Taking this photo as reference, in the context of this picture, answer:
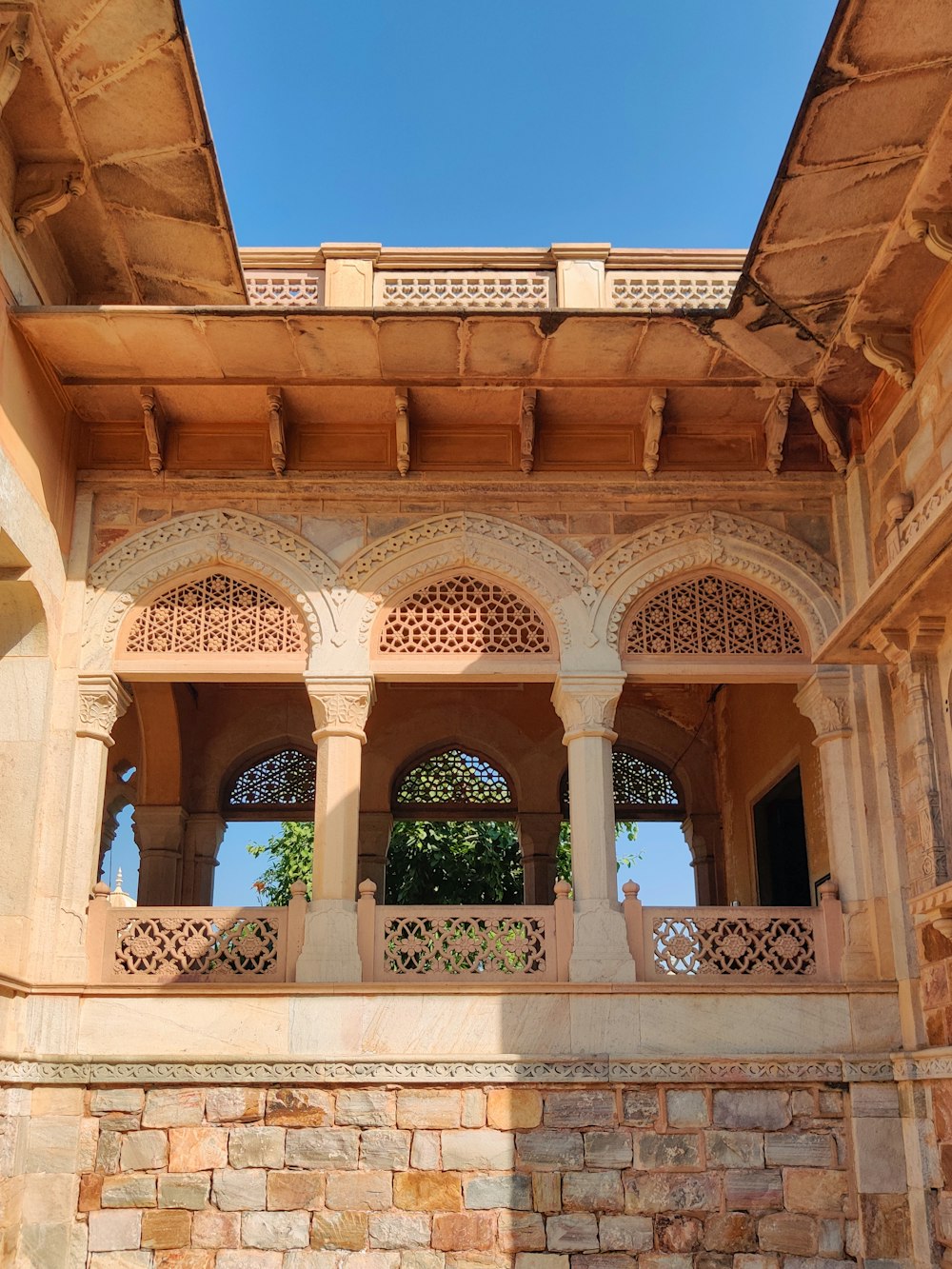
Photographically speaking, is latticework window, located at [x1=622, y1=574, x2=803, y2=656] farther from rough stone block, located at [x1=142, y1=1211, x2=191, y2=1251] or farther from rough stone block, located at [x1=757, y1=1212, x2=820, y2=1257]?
rough stone block, located at [x1=142, y1=1211, x2=191, y2=1251]

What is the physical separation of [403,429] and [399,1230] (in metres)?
4.30

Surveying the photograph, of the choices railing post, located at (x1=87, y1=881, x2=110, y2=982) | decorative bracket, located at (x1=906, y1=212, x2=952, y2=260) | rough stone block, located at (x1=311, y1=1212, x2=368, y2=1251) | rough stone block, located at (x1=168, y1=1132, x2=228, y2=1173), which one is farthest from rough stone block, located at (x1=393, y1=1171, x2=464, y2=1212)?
decorative bracket, located at (x1=906, y1=212, x2=952, y2=260)

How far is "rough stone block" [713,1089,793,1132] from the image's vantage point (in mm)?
6746

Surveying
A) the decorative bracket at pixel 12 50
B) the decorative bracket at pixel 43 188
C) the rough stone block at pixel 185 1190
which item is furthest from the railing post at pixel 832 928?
the decorative bracket at pixel 12 50

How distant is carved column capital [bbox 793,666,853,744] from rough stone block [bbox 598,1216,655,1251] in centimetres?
277

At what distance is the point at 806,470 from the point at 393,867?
10.6m

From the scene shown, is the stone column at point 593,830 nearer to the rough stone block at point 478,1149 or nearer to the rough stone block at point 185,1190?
the rough stone block at point 478,1149

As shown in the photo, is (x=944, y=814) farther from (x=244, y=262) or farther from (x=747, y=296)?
(x=244, y=262)

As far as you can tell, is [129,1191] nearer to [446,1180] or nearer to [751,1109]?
[446,1180]

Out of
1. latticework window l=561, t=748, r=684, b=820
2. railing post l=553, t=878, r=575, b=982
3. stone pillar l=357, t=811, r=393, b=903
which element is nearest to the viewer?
railing post l=553, t=878, r=575, b=982

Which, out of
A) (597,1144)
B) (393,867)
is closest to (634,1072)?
(597,1144)

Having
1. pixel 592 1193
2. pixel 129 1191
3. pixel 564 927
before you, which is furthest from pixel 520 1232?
pixel 129 1191

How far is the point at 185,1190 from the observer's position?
6.63 metres

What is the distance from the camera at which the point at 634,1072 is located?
266 inches
